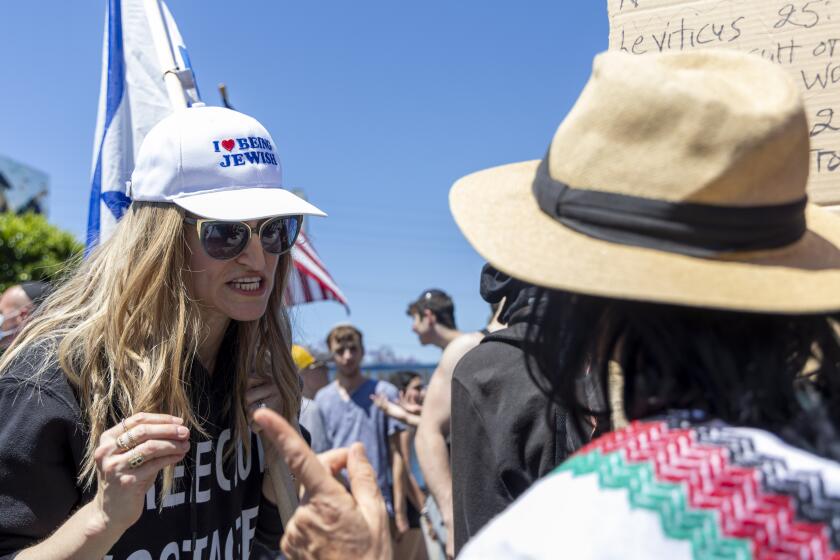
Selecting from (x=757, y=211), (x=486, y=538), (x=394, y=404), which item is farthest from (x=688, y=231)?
(x=394, y=404)

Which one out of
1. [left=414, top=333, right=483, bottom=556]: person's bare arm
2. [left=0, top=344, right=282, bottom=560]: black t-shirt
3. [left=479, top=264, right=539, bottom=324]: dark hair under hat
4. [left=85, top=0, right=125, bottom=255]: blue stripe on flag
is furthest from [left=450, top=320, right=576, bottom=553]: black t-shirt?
[left=85, top=0, right=125, bottom=255]: blue stripe on flag

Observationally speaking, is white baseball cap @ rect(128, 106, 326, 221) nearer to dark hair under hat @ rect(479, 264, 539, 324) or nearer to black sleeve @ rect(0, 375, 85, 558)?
black sleeve @ rect(0, 375, 85, 558)

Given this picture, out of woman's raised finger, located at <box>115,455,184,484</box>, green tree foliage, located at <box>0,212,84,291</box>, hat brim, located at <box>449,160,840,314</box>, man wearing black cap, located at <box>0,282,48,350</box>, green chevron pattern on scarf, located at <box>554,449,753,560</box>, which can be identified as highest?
hat brim, located at <box>449,160,840,314</box>

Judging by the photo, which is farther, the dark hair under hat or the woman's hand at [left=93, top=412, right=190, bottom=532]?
the dark hair under hat

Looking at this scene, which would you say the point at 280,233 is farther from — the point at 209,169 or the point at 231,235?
the point at 209,169

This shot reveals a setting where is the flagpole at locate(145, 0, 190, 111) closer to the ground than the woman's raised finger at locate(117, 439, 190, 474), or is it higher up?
higher up

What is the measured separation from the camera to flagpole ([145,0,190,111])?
2818 millimetres

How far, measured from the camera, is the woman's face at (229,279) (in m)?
2.21

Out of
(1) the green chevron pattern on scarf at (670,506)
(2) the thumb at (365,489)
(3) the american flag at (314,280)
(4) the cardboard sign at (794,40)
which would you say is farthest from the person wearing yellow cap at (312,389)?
(1) the green chevron pattern on scarf at (670,506)

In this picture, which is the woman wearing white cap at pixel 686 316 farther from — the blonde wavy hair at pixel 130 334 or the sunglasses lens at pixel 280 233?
the sunglasses lens at pixel 280 233

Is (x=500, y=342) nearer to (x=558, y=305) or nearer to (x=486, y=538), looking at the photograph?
(x=558, y=305)

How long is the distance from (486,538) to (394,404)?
18.7 ft

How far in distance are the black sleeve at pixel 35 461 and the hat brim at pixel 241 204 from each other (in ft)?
1.81

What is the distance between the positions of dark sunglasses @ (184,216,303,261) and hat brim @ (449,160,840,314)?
1.03 meters
